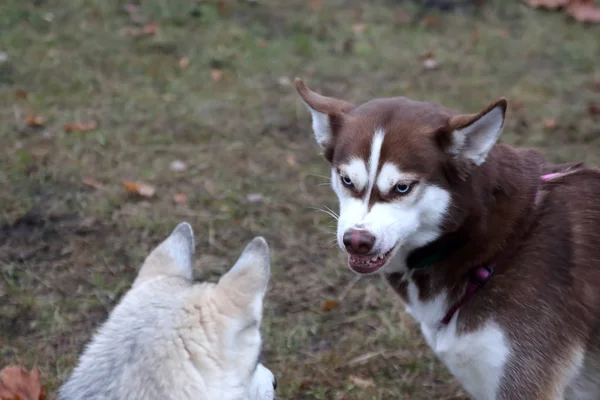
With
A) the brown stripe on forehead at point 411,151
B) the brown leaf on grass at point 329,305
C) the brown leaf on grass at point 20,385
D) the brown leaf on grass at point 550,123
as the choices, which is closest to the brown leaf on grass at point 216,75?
the brown leaf on grass at point 550,123

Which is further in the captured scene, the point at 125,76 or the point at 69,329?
the point at 125,76

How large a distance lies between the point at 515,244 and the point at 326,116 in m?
0.84

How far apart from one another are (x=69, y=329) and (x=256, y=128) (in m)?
2.43

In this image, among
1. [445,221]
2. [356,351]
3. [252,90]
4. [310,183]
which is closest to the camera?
[445,221]

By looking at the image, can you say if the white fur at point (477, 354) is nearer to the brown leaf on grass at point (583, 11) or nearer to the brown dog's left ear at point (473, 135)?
the brown dog's left ear at point (473, 135)

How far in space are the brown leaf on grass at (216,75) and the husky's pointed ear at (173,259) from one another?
151 inches

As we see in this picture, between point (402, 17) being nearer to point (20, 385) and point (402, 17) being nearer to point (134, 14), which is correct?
point (134, 14)

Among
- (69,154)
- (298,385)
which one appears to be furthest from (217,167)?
(298,385)

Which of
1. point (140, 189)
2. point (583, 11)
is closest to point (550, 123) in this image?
→ point (583, 11)

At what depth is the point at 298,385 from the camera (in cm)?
319

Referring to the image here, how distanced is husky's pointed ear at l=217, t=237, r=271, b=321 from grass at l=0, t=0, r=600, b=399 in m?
1.24

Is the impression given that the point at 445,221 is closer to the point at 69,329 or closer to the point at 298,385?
the point at 298,385

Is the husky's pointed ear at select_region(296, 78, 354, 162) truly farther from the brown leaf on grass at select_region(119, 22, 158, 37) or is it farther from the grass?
the brown leaf on grass at select_region(119, 22, 158, 37)

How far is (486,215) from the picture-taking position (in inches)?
92.3
